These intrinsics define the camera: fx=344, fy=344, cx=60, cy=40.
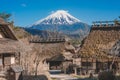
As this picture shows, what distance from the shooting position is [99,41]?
58812 mm

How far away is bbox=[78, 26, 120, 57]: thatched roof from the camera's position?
56406 mm

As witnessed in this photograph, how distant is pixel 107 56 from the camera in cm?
5372

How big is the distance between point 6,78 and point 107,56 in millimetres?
22805

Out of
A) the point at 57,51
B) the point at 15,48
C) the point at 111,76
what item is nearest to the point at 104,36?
the point at 57,51

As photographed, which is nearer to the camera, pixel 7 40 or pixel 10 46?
pixel 10 46

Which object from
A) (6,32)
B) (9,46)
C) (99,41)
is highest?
(6,32)

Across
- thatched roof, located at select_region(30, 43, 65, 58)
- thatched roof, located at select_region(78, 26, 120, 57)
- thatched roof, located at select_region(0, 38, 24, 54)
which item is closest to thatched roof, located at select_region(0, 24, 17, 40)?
thatched roof, located at select_region(0, 38, 24, 54)

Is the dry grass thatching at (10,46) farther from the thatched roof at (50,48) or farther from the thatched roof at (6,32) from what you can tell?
the thatched roof at (50,48)

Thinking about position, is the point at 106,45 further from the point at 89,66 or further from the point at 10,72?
the point at 10,72

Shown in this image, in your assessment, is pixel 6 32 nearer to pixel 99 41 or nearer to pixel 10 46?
pixel 10 46

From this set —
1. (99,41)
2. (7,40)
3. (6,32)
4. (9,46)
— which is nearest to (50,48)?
(99,41)

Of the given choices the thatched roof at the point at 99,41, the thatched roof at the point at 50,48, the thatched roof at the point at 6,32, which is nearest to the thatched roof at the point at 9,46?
the thatched roof at the point at 6,32

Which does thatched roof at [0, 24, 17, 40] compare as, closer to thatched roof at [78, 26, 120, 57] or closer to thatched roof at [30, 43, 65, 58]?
thatched roof at [78, 26, 120, 57]

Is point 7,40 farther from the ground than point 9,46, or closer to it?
farther from the ground
